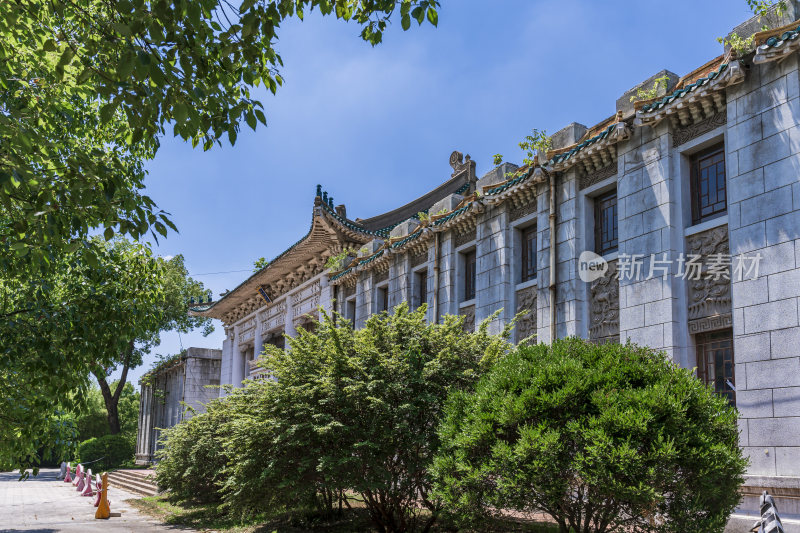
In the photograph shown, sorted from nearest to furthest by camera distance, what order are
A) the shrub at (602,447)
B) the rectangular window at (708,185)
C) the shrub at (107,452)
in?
the shrub at (602,447)
the rectangular window at (708,185)
the shrub at (107,452)

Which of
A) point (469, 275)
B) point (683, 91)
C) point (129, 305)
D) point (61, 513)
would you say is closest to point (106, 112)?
point (129, 305)

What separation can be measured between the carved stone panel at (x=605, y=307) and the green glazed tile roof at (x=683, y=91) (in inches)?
114

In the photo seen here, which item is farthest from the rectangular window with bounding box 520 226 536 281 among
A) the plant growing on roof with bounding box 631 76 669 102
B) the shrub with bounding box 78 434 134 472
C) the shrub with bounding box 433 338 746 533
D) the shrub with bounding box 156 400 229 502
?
the shrub with bounding box 78 434 134 472

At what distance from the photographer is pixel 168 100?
564 cm

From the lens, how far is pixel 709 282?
10.9m

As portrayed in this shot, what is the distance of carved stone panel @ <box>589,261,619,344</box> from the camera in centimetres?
1259

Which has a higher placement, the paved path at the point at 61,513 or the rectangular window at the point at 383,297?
the rectangular window at the point at 383,297

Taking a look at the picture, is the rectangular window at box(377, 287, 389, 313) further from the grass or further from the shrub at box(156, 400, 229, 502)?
the grass

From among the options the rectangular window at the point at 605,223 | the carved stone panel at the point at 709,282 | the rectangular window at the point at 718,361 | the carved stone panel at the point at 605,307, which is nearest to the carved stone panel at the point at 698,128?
the carved stone panel at the point at 709,282

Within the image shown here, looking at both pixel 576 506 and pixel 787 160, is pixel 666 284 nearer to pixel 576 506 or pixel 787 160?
pixel 787 160

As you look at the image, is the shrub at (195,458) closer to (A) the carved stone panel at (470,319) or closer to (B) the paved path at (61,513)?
(B) the paved path at (61,513)

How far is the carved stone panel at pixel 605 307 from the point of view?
12.6 m

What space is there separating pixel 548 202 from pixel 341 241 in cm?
1129

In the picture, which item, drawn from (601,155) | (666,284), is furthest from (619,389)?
(601,155)
